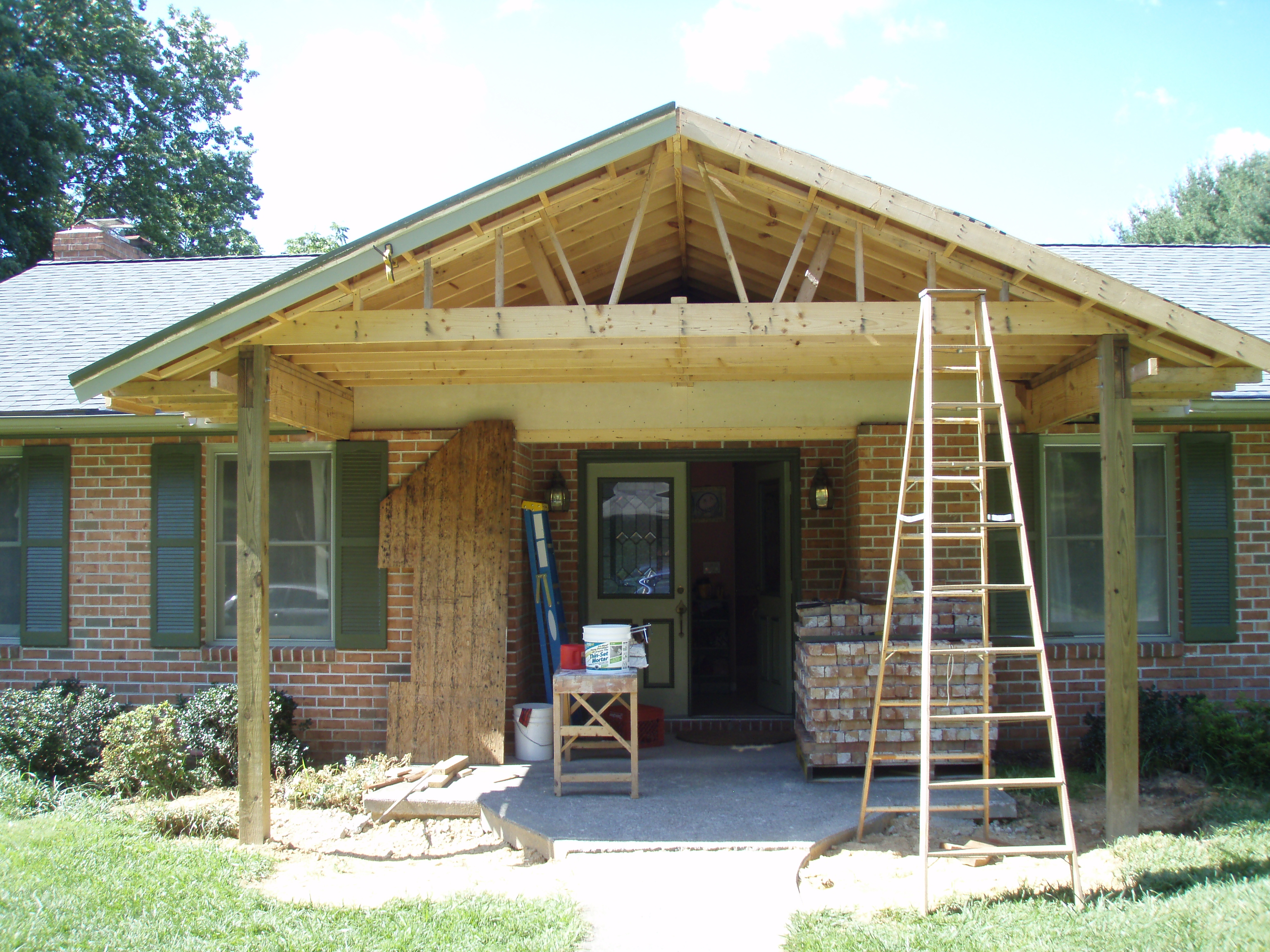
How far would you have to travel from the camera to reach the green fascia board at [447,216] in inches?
192

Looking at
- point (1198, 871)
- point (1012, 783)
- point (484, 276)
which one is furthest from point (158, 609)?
point (1198, 871)

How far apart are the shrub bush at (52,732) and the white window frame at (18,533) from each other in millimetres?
793

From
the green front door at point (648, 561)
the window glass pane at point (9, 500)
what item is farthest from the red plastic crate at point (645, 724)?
the window glass pane at point (9, 500)

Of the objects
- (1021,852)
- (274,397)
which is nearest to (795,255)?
(1021,852)

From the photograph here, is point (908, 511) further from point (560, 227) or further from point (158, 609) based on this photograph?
point (158, 609)

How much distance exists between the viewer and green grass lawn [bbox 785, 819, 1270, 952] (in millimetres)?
3707

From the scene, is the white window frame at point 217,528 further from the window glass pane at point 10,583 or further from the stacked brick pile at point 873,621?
the stacked brick pile at point 873,621

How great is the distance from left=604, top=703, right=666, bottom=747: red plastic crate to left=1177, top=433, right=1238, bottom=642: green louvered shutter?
4.27 metres

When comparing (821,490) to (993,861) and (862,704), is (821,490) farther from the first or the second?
(993,861)

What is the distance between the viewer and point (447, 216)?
4.91m

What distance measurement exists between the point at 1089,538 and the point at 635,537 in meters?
3.88

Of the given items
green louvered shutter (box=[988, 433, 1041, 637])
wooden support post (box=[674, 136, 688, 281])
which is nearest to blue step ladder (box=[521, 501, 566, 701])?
wooden support post (box=[674, 136, 688, 281])

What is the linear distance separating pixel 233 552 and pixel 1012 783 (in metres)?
6.26

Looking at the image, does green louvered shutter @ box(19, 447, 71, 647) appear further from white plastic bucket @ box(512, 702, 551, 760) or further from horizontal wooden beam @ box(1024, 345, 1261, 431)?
horizontal wooden beam @ box(1024, 345, 1261, 431)
